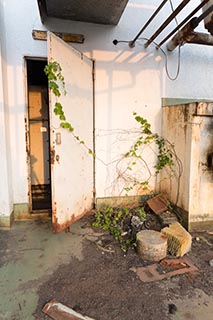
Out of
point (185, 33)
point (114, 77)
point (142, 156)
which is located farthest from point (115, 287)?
point (185, 33)

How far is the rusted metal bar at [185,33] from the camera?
2.41 metres

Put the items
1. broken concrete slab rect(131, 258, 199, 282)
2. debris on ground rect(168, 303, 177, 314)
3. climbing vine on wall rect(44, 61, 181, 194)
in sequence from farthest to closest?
1. climbing vine on wall rect(44, 61, 181, 194)
2. broken concrete slab rect(131, 258, 199, 282)
3. debris on ground rect(168, 303, 177, 314)

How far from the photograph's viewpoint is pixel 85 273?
6.78ft

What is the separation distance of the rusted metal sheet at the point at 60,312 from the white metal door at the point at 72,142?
3.04 feet

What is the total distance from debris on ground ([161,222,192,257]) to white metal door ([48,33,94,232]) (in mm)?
1202

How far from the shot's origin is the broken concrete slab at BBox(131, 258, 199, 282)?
2.04 m

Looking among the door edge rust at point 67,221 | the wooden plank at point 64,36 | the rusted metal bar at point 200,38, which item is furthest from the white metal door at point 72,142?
the rusted metal bar at point 200,38

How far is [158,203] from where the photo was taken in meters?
3.21

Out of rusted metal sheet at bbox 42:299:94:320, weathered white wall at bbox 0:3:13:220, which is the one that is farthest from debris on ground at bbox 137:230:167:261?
weathered white wall at bbox 0:3:13:220

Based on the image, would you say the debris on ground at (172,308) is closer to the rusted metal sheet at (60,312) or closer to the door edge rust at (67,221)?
the rusted metal sheet at (60,312)

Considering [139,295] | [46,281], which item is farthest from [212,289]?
[46,281]

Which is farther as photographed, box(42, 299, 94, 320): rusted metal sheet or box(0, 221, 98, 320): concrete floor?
box(0, 221, 98, 320): concrete floor

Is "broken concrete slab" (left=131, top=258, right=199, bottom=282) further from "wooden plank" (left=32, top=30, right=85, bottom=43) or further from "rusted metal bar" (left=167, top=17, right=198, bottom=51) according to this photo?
"wooden plank" (left=32, top=30, right=85, bottom=43)

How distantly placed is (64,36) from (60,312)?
3.15 m
